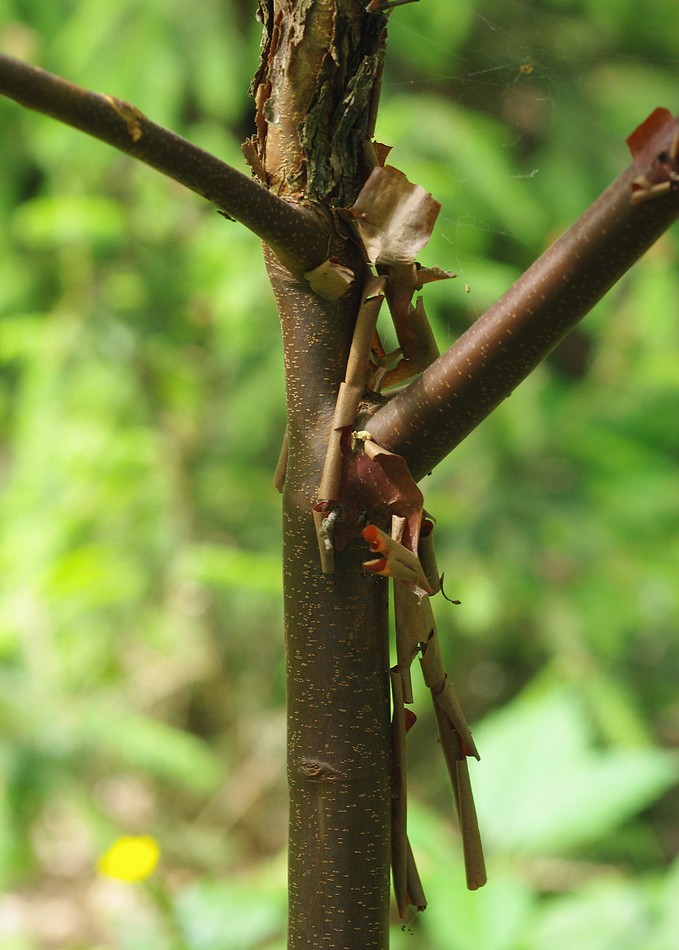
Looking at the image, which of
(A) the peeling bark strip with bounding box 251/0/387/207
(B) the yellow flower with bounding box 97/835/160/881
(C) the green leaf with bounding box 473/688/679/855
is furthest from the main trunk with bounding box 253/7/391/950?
(C) the green leaf with bounding box 473/688/679/855

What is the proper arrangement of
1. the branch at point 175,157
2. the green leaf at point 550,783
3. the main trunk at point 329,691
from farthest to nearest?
the green leaf at point 550,783
the main trunk at point 329,691
the branch at point 175,157

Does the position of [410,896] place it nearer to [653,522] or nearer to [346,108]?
[346,108]

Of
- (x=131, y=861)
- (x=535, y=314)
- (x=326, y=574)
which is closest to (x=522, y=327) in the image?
(x=535, y=314)

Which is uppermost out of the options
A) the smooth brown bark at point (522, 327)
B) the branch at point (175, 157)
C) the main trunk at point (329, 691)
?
the branch at point (175, 157)

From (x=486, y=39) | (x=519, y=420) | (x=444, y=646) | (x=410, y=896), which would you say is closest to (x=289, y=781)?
(x=410, y=896)

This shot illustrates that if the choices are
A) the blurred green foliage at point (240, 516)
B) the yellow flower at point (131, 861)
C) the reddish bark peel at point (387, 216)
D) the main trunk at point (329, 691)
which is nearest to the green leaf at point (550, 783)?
the blurred green foliage at point (240, 516)

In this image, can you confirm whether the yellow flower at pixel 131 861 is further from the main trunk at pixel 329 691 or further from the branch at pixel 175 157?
the branch at pixel 175 157
